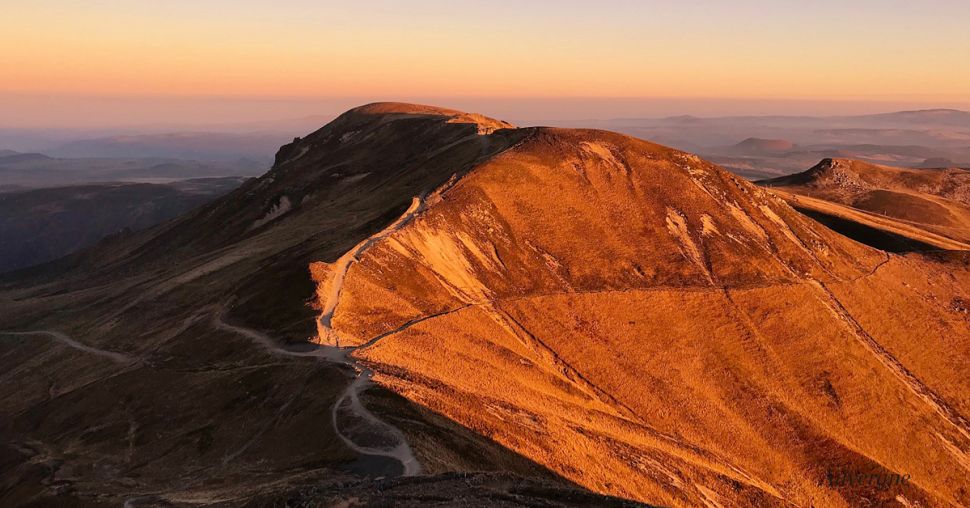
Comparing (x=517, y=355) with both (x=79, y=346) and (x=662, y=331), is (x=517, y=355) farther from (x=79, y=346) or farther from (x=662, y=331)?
(x=79, y=346)

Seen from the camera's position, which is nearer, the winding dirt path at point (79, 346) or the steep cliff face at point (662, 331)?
the steep cliff face at point (662, 331)

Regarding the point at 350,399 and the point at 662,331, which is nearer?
the point at 350,399

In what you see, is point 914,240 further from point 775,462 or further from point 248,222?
point 248,222

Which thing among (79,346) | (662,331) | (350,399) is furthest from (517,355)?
(79,346)

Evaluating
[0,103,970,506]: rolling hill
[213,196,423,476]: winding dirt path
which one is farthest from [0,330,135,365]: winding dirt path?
[213,196,423,476]: winding dirt path

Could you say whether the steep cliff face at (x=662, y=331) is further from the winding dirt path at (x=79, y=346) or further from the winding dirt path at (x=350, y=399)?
the winding dirt path at (x=79, y=346)

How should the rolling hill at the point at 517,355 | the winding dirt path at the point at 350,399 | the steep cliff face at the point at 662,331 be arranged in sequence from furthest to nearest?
the steep cliff face at the point at 662,331 < the rolling hill at the point at 517,355 < the winding dirt path at the point at 350,399

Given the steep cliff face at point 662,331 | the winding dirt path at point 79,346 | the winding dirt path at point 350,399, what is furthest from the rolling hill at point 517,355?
the winding dirt path at point 79,346

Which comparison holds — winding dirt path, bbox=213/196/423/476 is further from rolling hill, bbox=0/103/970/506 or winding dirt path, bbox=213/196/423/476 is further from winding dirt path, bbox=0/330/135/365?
winding dirt path, bbox=0/330/135/365
